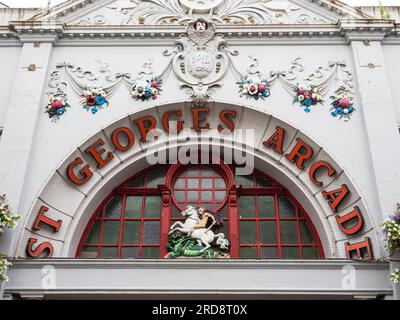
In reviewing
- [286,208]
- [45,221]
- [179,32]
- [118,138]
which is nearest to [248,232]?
[286,208]

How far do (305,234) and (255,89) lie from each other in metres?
4.29

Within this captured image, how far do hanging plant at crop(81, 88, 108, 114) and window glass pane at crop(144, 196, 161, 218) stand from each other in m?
2.93

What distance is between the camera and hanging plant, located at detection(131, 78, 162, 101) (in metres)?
14.3

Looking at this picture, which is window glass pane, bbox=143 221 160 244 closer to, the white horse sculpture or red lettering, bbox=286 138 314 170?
the white horse sculpture

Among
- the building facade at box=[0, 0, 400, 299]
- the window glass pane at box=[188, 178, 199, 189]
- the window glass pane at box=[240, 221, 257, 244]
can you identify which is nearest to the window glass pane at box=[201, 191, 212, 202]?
the building facade at box=[0, 0, 400, 299]

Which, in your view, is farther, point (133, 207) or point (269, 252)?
point (133, 207)

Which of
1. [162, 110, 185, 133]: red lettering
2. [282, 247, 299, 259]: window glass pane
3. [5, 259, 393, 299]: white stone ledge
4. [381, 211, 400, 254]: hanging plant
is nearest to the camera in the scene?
[381, 211, 400, 254]: hanging plant

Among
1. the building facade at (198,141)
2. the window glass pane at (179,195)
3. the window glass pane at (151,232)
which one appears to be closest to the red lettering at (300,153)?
the building facade at (198,141)

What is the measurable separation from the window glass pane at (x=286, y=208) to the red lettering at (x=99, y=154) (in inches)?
194

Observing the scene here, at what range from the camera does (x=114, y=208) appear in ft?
46.5

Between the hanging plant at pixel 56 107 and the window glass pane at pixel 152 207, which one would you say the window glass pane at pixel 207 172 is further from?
the hanging plant at pixel 56 107

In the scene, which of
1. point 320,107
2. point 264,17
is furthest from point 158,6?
point 320,107

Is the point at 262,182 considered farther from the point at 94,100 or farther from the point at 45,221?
the point at 45,221
